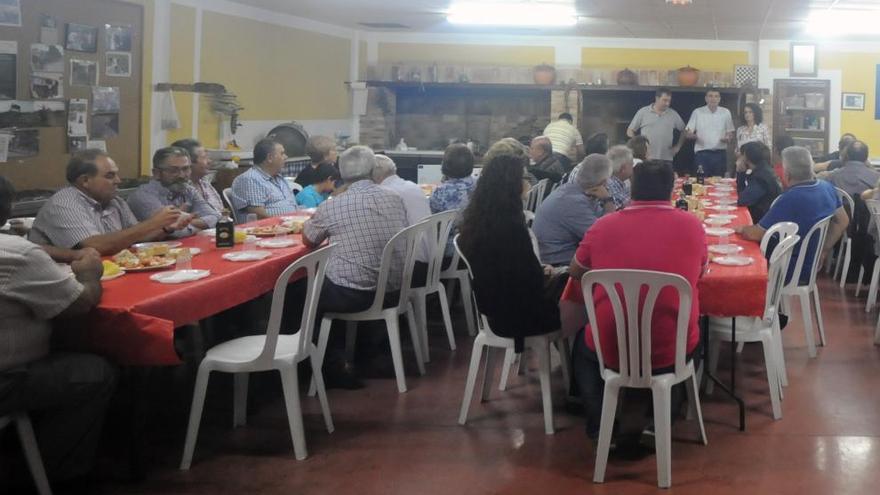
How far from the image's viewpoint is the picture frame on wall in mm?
6652

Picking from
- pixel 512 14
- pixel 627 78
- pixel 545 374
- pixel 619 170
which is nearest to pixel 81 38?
pixel 619 170

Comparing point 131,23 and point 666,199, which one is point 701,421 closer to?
point 666,199

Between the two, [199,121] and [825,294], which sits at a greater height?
[199,121]

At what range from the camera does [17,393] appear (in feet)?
9.45

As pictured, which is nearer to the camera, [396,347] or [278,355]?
[278,355]

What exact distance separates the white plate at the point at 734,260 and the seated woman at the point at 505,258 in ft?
2.55

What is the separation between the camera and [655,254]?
3330 millimetres

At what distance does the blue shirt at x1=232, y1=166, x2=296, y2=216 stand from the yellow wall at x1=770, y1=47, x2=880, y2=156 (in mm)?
8547

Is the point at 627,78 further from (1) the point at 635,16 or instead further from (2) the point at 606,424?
(2) the point at 606,424

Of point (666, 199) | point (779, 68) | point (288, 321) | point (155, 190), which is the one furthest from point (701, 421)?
point (779, 68)

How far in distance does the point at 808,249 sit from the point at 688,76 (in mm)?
7371

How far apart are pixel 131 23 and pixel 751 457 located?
5.90 metres

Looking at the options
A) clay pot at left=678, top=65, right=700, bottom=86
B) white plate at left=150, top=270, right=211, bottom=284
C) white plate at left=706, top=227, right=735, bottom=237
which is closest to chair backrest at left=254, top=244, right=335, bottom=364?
white plate at left=150, top=270, right=211, bottom=284

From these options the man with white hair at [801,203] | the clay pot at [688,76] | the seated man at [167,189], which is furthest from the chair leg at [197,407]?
the clay pot at [688,76]
